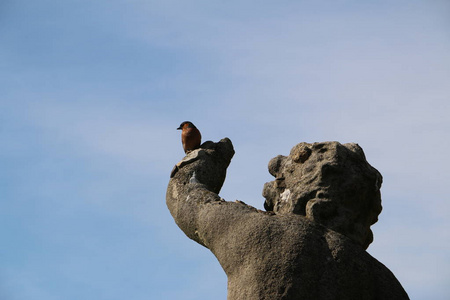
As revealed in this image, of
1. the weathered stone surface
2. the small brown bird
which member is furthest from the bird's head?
the weathered stone surface

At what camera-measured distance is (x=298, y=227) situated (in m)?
5.96

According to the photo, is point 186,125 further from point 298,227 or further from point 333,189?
point 298,227

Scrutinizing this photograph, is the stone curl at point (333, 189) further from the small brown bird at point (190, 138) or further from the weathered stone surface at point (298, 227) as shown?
the small brown bird at point (190, 138)

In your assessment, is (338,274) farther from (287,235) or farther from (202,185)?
(202,185)

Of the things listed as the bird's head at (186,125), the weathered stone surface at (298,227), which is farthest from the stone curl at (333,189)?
the bird's head at (186,125)

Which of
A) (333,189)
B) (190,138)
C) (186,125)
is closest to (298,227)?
(333,189)

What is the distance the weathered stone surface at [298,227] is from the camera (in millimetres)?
5707

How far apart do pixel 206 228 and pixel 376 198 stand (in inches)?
69.8

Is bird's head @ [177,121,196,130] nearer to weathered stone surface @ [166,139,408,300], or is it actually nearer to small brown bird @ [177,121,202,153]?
small brown bird @ [177,121,202,153]

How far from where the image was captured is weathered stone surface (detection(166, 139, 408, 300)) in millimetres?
5707

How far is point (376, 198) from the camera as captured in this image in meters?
6.57

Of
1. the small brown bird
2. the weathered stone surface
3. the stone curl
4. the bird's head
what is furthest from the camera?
the bird's head

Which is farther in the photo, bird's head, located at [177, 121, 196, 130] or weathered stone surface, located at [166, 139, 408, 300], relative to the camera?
bird's head, located at [177, 121, 196, 130]

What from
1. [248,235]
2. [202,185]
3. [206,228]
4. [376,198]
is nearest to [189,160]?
[202,185]
